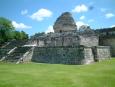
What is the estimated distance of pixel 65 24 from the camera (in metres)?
39.8

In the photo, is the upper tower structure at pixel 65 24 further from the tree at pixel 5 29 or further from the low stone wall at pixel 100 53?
the low stone wall at pixel 100 53

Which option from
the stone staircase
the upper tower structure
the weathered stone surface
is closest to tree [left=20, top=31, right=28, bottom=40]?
the upper tower structure

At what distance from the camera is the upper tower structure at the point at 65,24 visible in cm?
3984

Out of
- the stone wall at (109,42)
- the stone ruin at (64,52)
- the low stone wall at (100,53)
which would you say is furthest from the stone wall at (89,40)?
the low stone wall at (100,53)

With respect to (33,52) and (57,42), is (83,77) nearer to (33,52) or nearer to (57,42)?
(33,52)

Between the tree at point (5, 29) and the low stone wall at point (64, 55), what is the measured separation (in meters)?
21.0

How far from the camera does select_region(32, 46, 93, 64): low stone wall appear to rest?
21.2 metres

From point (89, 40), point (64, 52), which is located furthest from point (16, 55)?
point (89, 40)

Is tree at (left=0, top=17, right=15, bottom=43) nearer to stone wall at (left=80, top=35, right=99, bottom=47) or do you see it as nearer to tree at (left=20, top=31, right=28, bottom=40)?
tree at (left=20, top=31, right=28, bottom=40)

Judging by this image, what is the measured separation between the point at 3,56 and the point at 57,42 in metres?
7.47

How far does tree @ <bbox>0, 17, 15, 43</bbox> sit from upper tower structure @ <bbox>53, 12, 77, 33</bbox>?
11.6 meters

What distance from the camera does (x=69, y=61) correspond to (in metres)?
22.0

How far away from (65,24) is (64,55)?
17.9 meters

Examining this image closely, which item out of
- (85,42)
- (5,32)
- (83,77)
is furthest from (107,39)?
(5,32)
